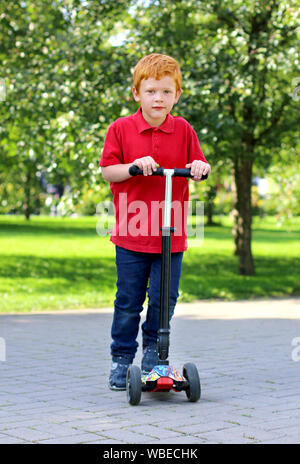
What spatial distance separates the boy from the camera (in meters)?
4.55

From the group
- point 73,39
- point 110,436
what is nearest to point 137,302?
point 110,436

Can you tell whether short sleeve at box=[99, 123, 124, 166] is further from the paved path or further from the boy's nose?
the paved path

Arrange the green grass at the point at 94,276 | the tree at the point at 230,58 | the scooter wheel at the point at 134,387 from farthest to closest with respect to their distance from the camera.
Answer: the green grass at the point at 94,276 → the tree at the point at 230,58 → the scooter wheel at the point at 134,387

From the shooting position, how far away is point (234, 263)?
1725 cm

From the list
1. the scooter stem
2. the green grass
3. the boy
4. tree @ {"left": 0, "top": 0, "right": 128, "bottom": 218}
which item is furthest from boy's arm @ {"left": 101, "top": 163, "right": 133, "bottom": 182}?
tree @ {"left": 0, "top": 0, "right": 128, "bottom": 218}

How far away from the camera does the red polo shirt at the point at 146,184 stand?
460 cm

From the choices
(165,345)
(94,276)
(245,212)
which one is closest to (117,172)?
(165,345)

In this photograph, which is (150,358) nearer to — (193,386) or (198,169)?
(193,386)

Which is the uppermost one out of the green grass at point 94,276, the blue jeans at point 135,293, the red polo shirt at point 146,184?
the red polo shirt at point 146,184

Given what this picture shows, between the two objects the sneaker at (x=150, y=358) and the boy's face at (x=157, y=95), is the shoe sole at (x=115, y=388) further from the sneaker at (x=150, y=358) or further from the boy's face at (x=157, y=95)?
the boy's face at (x=157, y=95)

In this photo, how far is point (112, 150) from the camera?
15.3 feet

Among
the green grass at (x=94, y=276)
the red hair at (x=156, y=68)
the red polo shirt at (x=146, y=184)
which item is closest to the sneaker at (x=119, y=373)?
the red polo shirt at (x=146, y=184)

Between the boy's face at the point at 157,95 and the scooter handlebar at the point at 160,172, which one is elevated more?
the boy's face at the point at 157,95

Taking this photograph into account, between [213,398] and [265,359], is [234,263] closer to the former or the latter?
[265,359]
